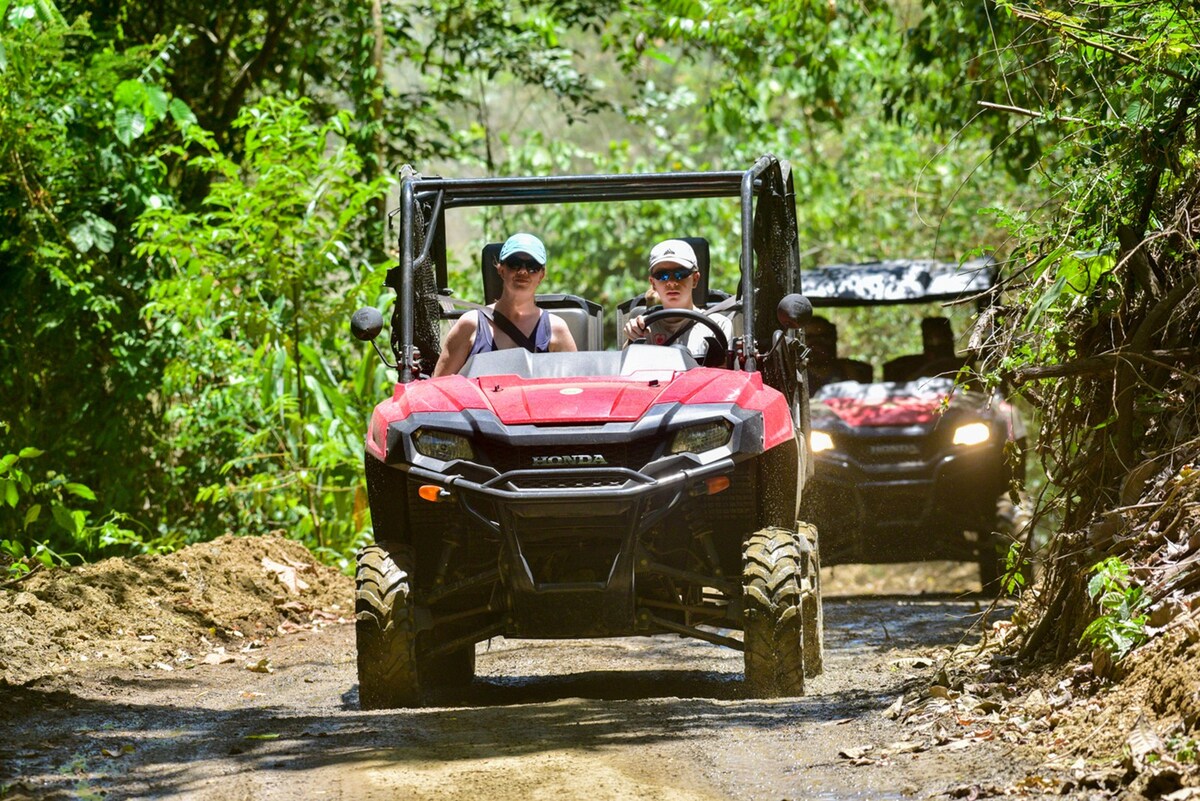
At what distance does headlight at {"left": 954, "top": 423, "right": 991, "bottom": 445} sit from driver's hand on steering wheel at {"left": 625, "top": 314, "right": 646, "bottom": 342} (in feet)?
13.5

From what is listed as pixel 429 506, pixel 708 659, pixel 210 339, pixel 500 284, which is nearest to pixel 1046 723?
pixel 429 506

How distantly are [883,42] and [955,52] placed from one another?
8.24 feet

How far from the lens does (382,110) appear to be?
13.9 m

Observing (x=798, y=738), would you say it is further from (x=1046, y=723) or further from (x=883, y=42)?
(x=883, y=42)

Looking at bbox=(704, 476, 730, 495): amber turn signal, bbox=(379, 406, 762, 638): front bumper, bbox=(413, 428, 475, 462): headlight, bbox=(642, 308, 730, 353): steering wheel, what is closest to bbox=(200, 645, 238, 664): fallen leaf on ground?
bbox=(379, 406, 762, 638): front bumper

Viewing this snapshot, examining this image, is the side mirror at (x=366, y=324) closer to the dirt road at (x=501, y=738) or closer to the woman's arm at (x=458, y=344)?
the woman's arm at (x=458, y=344)

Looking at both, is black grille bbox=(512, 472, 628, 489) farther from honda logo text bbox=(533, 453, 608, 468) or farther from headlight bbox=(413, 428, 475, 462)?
headlight bbox=(413, 428, 475, 462)

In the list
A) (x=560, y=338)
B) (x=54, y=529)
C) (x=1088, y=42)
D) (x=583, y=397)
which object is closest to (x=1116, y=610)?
(x=1088, y=42)

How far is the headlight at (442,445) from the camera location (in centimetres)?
A: 601

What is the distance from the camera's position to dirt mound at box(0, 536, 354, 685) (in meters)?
7.59

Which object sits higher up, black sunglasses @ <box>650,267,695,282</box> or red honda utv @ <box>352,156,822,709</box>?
black sunglasses @ <box>650,267,695,282</box>

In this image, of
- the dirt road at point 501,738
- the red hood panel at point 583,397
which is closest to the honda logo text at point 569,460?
the red hood panel at point 583,397

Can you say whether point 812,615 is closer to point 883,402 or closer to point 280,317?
point 883,402

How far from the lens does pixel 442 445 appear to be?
237 inches
